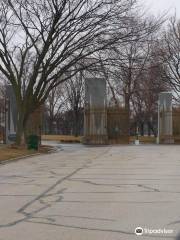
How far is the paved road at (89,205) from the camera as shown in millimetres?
9711

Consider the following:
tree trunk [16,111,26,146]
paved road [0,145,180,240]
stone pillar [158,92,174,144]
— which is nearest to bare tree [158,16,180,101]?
stone pillar [158,92,174,144]

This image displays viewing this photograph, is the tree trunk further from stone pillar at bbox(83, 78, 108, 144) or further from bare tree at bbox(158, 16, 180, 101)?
bare tree at bbox(158, 16, 180, 101)

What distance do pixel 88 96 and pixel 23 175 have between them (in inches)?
1471

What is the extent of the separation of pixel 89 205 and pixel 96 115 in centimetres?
4436

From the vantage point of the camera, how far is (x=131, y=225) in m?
10.2

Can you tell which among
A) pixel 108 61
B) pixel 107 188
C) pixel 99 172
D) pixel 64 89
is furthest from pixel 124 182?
pixel 64 89

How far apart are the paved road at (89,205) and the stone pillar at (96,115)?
34.7 m

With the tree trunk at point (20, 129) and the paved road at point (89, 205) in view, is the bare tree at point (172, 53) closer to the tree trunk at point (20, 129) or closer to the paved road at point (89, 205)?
the tree trunk at point (20, 129)

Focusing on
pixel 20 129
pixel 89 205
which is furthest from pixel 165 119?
pixel 89 205

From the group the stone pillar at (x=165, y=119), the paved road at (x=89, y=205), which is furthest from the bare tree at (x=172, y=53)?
the paved road at (x=89, y=205)

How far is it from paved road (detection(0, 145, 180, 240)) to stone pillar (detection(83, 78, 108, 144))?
34651 millimetres

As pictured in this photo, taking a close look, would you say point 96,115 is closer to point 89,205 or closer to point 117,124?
point 117,124

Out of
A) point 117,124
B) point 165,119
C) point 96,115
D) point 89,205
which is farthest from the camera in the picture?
point 165,119

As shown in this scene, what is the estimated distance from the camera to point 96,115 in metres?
57.1
